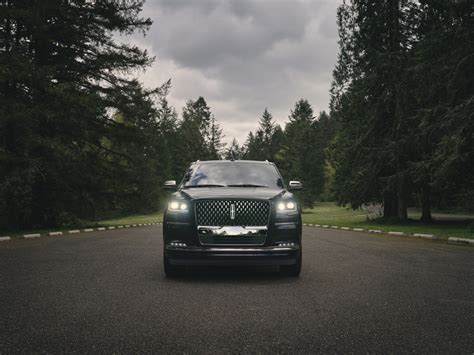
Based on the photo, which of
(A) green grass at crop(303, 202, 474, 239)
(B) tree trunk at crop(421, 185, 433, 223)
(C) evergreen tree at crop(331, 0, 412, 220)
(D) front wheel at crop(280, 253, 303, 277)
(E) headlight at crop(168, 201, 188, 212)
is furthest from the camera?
(B) tree trunk at crop(421, 185, 433, 223)

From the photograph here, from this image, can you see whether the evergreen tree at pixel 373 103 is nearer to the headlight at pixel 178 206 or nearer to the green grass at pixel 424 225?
the green grass at pixel 424 225

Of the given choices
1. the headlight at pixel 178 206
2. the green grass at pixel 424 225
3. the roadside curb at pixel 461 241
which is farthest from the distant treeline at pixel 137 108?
the headlight at pixel 178 206

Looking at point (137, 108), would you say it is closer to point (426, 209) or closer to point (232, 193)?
point (232, 193)

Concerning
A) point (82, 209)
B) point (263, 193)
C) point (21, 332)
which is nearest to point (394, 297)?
point (263, 193)

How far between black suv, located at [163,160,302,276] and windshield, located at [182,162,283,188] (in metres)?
0.87

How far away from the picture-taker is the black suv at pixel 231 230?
6.67 metres

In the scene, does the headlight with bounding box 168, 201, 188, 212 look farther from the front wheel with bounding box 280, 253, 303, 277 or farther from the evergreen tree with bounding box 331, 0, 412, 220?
the evergreen tree with bounding box 331, 0, 412, 220

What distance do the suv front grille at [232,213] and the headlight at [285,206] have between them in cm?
20

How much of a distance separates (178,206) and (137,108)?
16279mm

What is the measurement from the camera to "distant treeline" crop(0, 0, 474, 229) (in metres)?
16.6

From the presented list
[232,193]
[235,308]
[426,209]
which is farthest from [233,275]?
[426,209]

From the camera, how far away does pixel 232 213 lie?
679 centimetres

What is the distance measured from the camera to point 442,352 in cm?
361

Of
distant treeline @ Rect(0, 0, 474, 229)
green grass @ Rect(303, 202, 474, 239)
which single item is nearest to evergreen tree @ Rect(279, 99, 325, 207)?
green grass @ Rect(303, 202, 474, 239)
